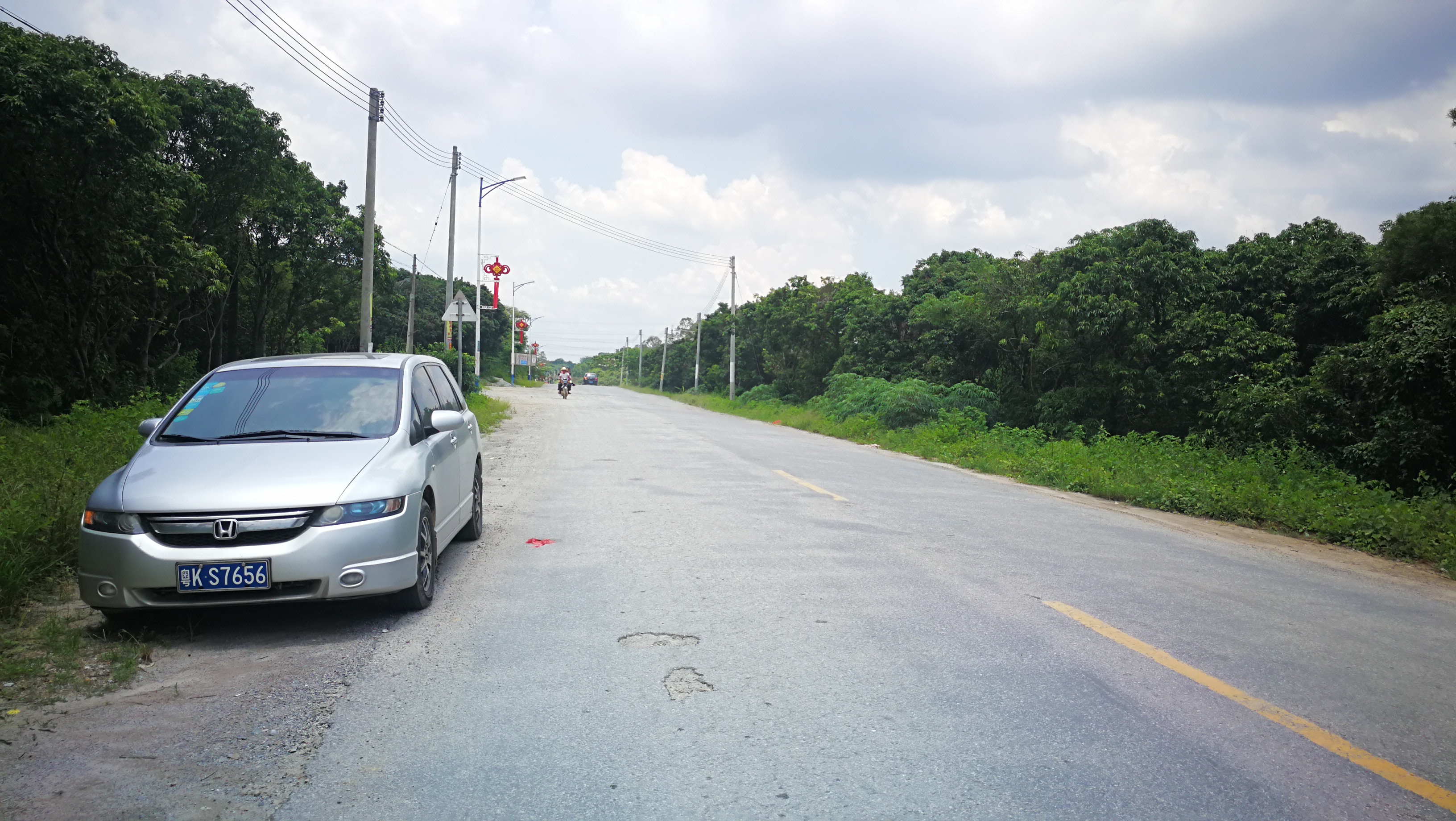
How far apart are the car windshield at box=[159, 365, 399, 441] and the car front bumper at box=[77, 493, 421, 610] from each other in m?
1.05

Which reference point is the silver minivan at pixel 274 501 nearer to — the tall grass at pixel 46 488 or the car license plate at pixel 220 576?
the car license plate at pixel 220 576

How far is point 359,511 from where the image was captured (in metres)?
5.32

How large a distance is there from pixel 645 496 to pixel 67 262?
1342cm

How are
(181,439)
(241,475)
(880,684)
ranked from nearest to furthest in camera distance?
1. (880,684)
2. (241,475)
3. (181,439)

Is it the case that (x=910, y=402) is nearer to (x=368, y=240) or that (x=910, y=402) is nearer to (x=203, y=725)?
(x=368, y=240)

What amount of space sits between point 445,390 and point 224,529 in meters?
3.35

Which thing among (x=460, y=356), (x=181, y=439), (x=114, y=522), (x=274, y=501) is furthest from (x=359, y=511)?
(x=460, y=356)

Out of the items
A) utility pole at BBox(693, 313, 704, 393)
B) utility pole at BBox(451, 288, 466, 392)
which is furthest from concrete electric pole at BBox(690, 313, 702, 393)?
utility pole at BBox(451, 288, 466, 392)

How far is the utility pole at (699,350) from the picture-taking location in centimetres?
6625

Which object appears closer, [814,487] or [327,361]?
[327,361]

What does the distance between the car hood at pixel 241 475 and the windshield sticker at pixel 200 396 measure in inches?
16.4

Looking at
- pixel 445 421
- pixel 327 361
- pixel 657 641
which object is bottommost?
pixel 657 641

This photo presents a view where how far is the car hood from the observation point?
16.7ft

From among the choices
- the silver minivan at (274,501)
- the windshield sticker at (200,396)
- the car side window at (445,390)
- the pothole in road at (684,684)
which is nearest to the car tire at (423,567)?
the silver minivan at (274,501)
